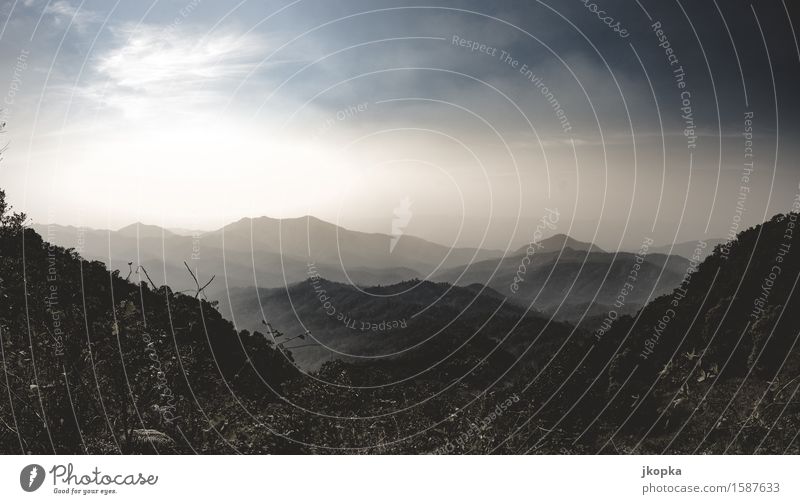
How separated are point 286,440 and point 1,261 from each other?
401 inches

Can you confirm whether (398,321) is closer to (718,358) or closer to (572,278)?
(718,358)

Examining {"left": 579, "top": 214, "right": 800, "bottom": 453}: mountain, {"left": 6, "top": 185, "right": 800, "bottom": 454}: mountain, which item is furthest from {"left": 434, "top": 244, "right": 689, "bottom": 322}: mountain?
{"left": 6, "top": 185, "right": 800, "bottom": 454}: mountain
